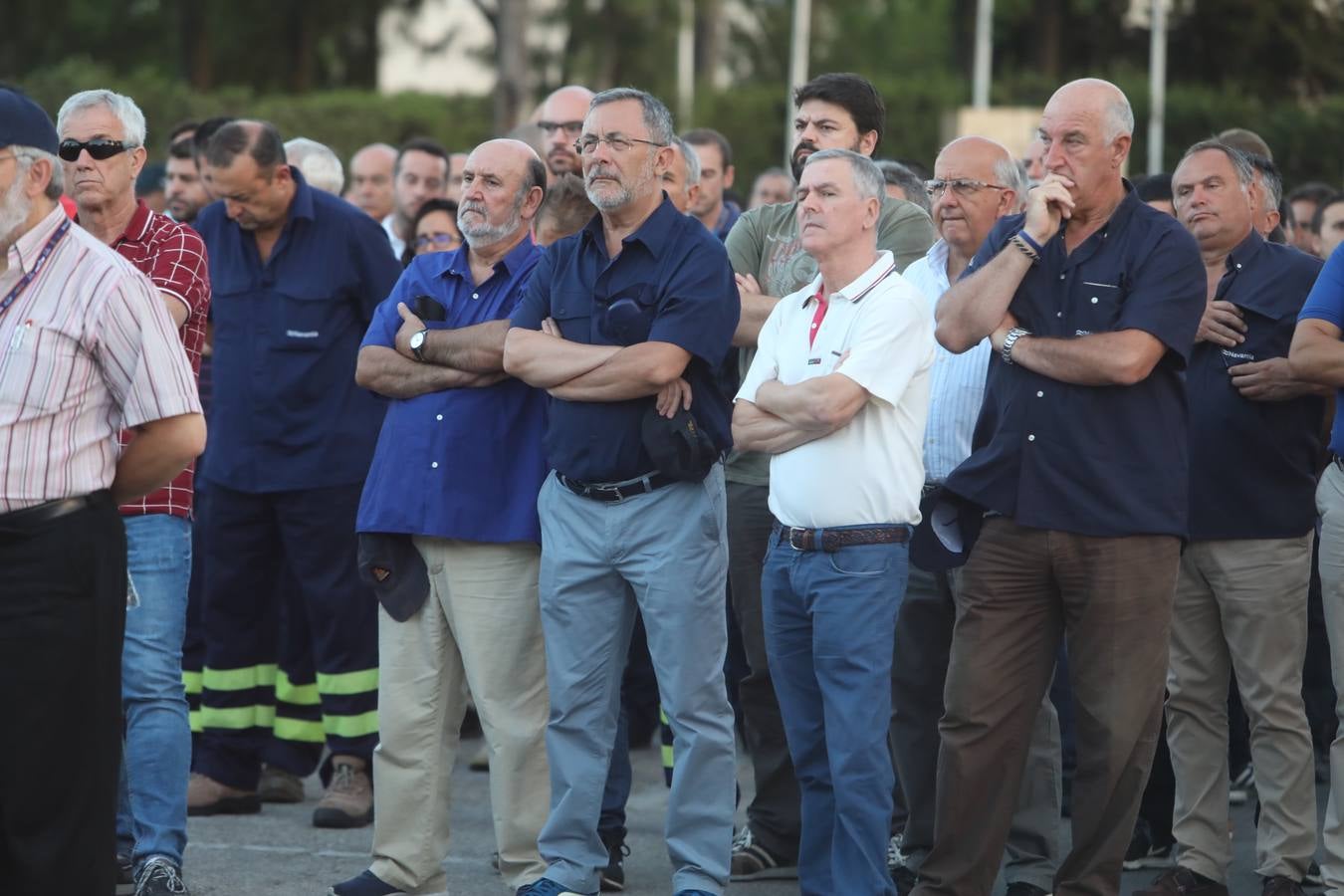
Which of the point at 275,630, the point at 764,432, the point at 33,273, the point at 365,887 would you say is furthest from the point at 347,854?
the point at 33,273

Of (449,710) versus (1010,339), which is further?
(449,710)

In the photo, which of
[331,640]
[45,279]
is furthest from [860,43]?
[45,279]

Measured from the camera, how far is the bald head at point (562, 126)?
814cm

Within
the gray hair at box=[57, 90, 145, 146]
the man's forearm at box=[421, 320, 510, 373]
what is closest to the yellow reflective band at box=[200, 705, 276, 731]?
the man's forearm at box=[421, 320, 510, 373]

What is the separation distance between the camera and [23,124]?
171 inches

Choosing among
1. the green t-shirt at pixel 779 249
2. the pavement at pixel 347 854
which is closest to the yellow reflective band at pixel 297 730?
the pavement at pixel 347 854

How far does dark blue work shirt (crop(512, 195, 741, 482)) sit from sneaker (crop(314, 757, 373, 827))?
221 cm

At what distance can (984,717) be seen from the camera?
5629 mm

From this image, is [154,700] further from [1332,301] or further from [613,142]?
[1332,301]

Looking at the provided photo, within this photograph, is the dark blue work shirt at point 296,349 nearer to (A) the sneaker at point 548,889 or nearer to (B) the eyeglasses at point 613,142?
(B) the eyeglasses at point 613,142

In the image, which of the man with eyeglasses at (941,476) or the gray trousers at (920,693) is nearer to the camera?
the man with eyeglasses at (941,476)

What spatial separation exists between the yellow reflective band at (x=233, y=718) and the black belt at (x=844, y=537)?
298 cm

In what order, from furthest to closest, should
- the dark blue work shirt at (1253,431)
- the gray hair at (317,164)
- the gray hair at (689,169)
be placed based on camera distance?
the gray hair at (317,164) < the gray hair at (689,169) < the dark blue work shirt at (1253,431)

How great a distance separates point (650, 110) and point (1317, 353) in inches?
88.7
